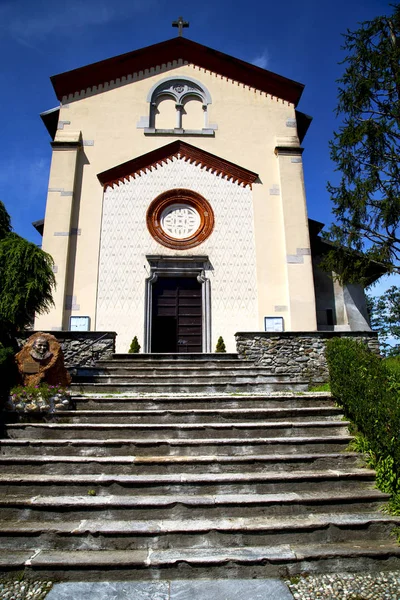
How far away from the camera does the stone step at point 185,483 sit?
4242 millimetres

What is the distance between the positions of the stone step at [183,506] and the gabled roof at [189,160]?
34.3 feet

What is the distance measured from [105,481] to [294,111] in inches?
526

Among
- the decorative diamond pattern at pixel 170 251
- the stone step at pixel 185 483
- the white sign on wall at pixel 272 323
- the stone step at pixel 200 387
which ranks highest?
the decorative diamond pattern at pixel 170 251

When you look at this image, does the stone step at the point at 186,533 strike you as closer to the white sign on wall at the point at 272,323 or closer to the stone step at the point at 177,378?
the stone step at the point at 177,378

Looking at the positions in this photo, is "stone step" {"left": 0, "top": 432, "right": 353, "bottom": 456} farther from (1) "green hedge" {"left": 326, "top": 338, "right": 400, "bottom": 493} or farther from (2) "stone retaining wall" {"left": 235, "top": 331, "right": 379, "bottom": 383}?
(2) "stone retaining wall" {"left": 235, "top": 331, "right": 379, "bottom": 383}

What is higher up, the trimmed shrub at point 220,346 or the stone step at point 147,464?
the trimmed shrub at point 220,346

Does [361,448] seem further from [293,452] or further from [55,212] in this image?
[55,212]

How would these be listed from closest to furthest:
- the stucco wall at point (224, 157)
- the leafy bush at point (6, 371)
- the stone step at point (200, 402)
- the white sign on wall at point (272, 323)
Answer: the leafy bush at point (6, 371)
the stone step at point (200, 402)
the white sign on wall at point (272, 323)
the stucco wall at point (224, 157)

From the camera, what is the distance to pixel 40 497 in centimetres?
414

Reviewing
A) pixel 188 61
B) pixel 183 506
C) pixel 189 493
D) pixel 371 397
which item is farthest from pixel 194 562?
pixel 188 61

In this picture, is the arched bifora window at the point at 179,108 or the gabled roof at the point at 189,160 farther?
the arched bifora window at the point at 179,108

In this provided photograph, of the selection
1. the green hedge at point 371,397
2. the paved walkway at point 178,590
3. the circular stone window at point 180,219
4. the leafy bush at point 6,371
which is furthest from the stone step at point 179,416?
the circular stone window at point 180,219

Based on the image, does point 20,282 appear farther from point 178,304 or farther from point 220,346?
point 220,346

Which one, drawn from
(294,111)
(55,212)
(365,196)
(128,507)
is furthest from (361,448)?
(294,111)
